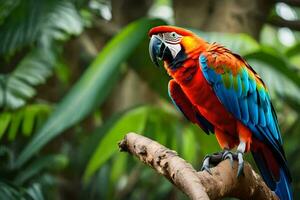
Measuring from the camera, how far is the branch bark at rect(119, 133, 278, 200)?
3.69ft

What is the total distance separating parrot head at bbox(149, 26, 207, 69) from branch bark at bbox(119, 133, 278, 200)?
200 millimetres

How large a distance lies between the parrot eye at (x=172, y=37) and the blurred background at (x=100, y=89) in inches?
31.4

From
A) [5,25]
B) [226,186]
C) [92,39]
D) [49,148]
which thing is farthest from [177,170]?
[92,39]

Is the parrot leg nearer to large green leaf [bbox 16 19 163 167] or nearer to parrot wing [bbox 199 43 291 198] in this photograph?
parrot wing [bbox 199 43 291 198]

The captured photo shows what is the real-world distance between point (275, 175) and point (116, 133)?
992 mm

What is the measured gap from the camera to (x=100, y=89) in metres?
2.31

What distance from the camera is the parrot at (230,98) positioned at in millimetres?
1492

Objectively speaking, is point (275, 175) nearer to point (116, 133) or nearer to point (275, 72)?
point (275, 72)

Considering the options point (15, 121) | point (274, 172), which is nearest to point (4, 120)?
point (15, 121)

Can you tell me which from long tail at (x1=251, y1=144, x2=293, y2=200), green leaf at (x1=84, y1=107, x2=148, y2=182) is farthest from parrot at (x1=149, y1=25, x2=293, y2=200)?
green leaf at (x1=84, y1=107, x2=148, y2=182)

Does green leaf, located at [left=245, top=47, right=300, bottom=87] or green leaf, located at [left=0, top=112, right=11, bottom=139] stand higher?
green leaf, located at [left=245, top=47, right=300, bottom=87]

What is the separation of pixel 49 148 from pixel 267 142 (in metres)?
1.78

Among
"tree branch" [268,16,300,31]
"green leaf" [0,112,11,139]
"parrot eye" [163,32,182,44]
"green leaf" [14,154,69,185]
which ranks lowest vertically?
"green leaf" [14,154,69,185]

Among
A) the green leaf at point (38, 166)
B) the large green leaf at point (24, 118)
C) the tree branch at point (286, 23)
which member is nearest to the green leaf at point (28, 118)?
the large green leaf at point (24, 118)
